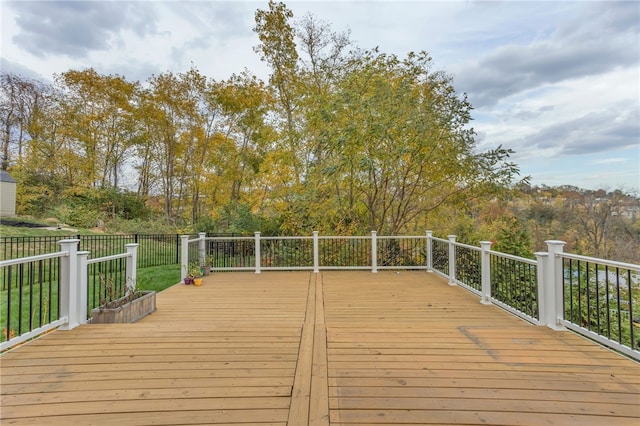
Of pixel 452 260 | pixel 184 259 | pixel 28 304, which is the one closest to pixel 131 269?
pixel 184 259

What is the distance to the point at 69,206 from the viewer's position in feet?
44.2

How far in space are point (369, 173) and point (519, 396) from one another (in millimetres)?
5665

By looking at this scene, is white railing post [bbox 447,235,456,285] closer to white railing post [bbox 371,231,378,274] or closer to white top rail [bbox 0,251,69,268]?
white railing post [bbox 371,231,378,274]

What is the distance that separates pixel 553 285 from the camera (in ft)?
9.88

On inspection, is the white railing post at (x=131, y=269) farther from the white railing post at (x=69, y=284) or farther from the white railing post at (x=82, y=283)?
the white railing post at (x=69, y=284)

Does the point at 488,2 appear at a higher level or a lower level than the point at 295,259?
higher

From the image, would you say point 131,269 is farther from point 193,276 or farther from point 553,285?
point 553,285

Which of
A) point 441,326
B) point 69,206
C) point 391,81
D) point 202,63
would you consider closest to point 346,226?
point 391,81

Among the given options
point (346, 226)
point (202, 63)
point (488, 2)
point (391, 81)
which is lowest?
point (346, 226)

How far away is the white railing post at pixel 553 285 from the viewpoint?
2969mm

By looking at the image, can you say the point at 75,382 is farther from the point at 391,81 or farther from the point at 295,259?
the point at 391,81

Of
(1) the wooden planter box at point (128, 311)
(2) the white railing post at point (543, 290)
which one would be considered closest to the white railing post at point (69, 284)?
(1) the wooden planter box at point (128, 311)

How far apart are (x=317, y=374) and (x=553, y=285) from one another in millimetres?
2574

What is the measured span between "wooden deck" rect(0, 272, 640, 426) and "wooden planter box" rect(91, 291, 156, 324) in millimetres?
130
